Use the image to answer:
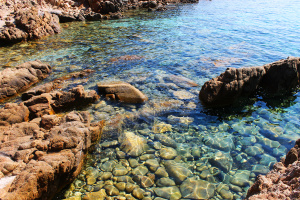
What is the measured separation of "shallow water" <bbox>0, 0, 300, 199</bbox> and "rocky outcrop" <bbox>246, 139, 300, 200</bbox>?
152cm

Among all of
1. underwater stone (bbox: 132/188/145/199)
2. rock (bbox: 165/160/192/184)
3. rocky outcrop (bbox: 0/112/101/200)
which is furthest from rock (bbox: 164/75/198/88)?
underwater stone (bbox: 132/188/145/199)

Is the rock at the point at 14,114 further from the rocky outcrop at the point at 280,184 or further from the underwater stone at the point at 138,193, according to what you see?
the rocky outcrop at the point at 280,184

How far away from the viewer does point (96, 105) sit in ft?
29.9

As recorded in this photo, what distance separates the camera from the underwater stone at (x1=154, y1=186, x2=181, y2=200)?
16.8 ft

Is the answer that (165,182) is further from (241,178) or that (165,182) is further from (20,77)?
(20,77)

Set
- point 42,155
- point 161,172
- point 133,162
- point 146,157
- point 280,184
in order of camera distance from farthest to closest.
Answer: point 146,157 → point 133,162 → point 161,172 → point 42,155 → point 280,184

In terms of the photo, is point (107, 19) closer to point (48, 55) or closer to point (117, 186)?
point (48, 55)

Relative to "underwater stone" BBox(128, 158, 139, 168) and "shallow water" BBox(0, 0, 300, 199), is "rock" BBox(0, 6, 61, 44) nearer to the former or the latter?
"shallow water" BBox(0, 0, 300, 199)

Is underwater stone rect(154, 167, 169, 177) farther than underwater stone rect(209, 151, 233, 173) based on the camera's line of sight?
No

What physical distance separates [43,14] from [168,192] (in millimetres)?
26635

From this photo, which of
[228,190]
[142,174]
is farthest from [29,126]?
[228,190]

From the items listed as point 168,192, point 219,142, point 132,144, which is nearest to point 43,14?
point 132,144

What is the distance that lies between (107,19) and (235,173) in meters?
29.9

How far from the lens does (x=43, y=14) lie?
24172 mm
